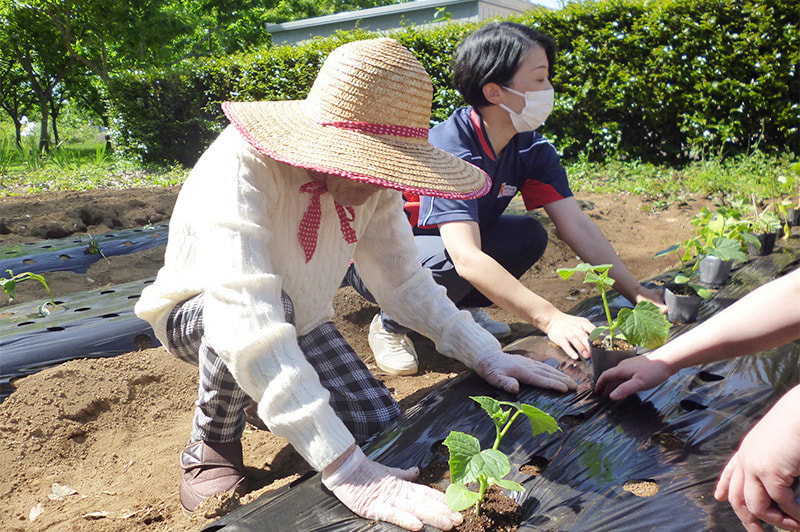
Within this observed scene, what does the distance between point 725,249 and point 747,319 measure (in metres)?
1.05

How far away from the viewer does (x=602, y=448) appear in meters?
1.37

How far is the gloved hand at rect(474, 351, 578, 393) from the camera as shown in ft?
5.32

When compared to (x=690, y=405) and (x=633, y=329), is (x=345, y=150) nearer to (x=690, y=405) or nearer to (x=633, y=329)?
(x=633, y=329)

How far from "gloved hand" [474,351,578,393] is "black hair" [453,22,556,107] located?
1.19 metres

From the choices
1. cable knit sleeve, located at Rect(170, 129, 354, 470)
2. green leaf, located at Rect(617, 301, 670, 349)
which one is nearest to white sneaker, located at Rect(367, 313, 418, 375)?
green leaf, located at Rect(617, 301, 670, 349)

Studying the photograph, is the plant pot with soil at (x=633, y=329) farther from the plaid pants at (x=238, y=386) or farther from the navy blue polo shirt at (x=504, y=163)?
the navy blue polo shirt at (x=504, y=163)

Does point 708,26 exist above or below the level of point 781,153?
above

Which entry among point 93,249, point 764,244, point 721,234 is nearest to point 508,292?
point 721,234

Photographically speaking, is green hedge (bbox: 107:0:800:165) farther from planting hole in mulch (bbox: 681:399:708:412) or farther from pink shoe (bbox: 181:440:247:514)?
pink shoe (bbox: 181:440:247:514)

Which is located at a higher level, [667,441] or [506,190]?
[506,190]

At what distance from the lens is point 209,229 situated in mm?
1306

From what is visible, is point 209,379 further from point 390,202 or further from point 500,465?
point 500,465

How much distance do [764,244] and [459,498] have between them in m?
2.71

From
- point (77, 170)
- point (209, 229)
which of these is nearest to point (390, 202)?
point (209, 229)
